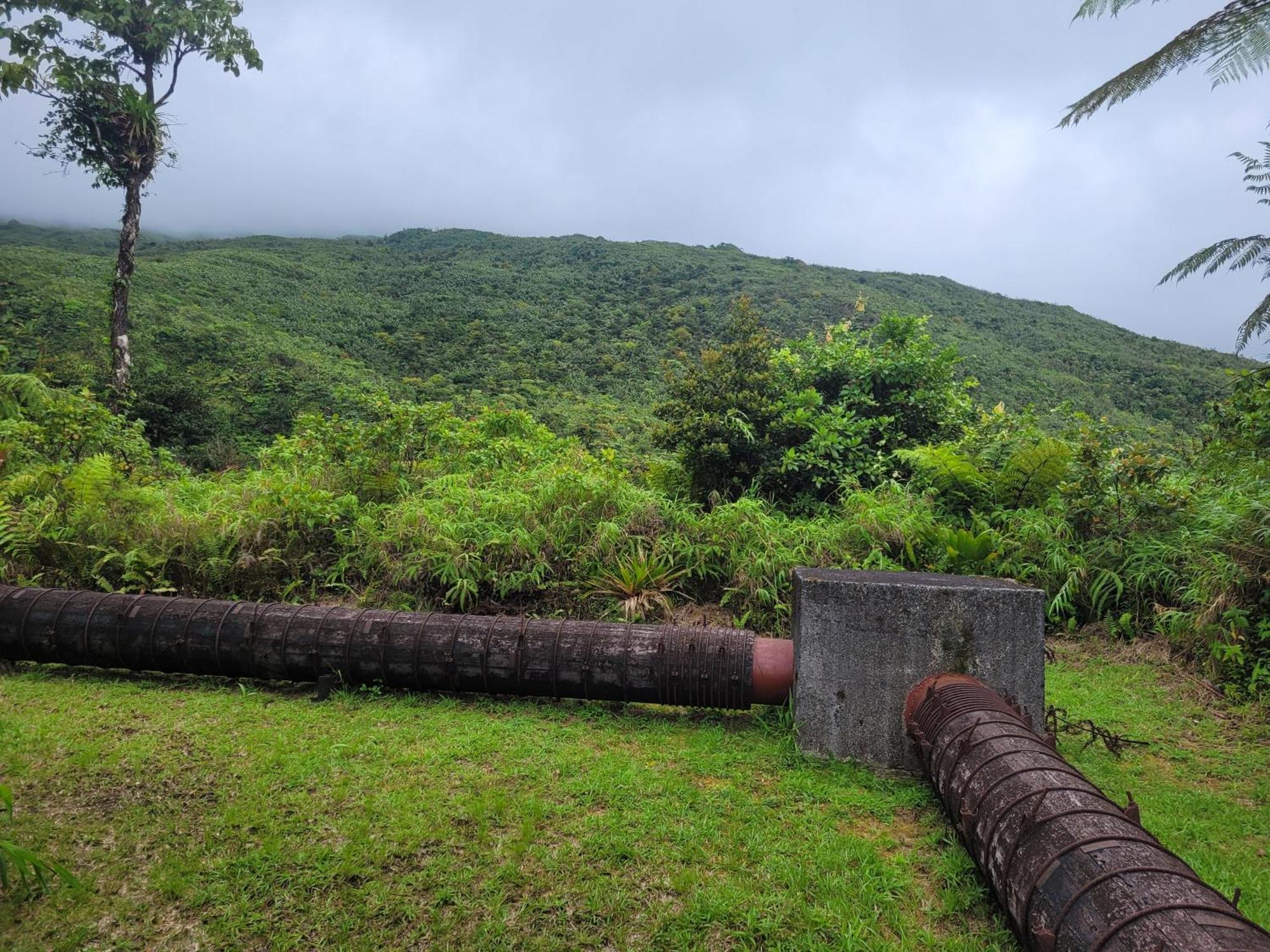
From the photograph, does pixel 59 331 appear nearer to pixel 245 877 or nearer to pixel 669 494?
pixel 669 494

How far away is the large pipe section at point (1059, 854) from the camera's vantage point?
1.65 meters

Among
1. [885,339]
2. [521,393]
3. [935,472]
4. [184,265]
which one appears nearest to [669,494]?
[935,472]

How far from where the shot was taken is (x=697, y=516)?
6906 mm

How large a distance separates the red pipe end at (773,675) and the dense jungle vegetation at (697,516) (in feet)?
4.56

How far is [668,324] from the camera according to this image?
29875mm

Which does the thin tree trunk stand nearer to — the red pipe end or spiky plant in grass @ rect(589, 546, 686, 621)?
spiky plant in grass @ rect(589, 546, 686, 621)

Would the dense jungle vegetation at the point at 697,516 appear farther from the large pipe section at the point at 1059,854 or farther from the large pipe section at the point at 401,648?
the large pipe section at the point at 1059,854

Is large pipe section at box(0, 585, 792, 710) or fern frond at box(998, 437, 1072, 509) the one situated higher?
fern frond at box(998, 437, 1072, 509)

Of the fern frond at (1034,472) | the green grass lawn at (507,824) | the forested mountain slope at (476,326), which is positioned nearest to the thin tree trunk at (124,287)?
the forested mountain slope at (476,326)

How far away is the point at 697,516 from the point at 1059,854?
197 inches

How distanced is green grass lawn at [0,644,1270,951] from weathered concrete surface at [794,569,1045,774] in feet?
0.68

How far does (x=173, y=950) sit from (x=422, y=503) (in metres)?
4.65

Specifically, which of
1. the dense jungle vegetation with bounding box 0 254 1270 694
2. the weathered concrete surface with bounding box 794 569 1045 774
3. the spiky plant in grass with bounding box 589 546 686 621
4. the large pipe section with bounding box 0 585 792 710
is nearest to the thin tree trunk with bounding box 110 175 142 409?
the dense jungle vegetation with bounding box 0 254 1270 694

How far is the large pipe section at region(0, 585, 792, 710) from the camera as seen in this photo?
4.05 metres
